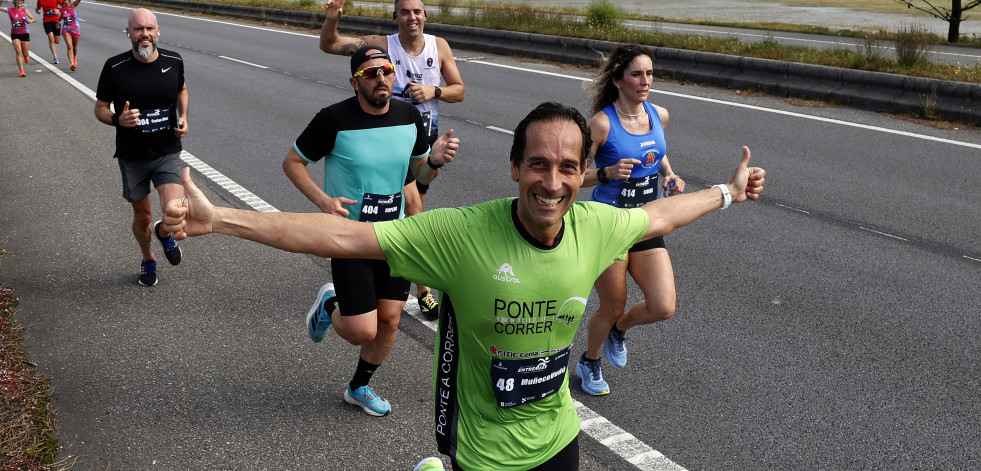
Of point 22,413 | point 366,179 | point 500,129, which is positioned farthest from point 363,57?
point 500,129

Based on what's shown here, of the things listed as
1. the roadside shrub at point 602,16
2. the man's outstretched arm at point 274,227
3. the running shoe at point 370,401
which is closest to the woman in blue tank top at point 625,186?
the running shoe at point 370,401

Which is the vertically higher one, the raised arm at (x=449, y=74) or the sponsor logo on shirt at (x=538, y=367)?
the raised arm at (x=449, y=74)

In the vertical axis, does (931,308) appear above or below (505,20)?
below

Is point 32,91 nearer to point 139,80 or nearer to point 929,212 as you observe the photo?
point 139,80

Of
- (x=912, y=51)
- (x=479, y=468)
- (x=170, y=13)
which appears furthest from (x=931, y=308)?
(x=170, y=13)

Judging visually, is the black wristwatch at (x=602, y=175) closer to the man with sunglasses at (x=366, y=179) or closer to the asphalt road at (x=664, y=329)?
the man with sunglasses at (x=366, y=179)

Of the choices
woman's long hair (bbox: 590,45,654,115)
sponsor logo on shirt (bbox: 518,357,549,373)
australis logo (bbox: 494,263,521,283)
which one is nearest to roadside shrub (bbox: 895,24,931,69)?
woman's long hair (bbox: 590,45,654,115)

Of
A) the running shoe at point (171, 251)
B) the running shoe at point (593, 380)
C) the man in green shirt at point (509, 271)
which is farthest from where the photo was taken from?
the running shoe at point (171, 251)

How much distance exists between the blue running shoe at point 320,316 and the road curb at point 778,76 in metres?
6.74

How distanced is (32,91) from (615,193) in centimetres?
1570

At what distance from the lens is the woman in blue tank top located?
17.0ft

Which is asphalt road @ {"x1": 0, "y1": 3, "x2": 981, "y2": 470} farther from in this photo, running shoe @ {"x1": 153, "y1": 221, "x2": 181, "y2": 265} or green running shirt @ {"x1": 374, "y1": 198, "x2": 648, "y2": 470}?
green running shirt @ {"x1": 374, "y1": 198, "x2": 648, "y2": 470}

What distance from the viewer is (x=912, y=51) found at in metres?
14.6

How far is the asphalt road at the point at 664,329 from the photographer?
4770 mm
